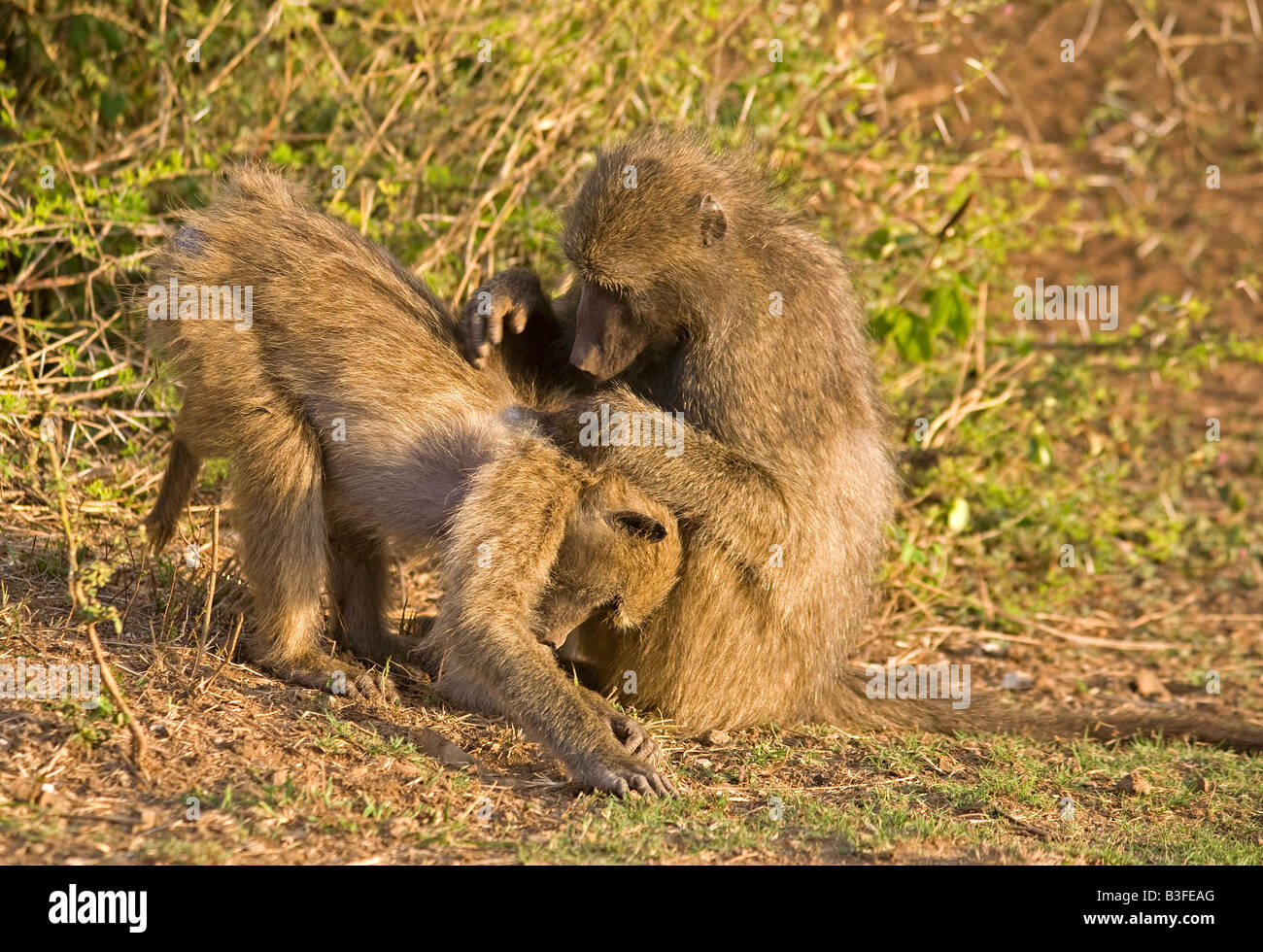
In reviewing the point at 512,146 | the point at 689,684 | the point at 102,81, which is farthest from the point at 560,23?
the point at 689,684

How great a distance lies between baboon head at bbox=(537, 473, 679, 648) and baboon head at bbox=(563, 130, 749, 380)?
478 mm

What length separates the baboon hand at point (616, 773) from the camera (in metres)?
3.53

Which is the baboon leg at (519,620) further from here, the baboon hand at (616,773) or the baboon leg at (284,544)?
the baboon leg at (284,544)

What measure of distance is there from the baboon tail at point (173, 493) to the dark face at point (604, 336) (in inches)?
47.9

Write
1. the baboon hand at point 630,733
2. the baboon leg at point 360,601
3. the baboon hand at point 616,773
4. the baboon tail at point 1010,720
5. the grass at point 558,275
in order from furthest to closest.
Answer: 1. the baboon tail at point 1010,720
2. the baboon leg at point 360,601
3. the baboon hand at point 630,733
4. the baboon hand at point 616,773
5. the grass at point 558,275

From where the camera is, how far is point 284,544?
3965 millimetres

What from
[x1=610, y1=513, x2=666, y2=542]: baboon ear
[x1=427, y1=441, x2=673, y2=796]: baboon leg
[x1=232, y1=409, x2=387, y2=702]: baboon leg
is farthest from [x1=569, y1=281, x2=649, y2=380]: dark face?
[x1=232, y1=409, x2=387, y2=702]: baboon leg

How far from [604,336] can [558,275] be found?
70.2 inches

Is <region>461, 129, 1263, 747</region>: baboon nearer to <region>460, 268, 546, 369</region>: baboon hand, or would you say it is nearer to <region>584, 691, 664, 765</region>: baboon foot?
<region>460, 268, 546, 369</region>: baboon hand

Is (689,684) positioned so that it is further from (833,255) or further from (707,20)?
(707,20)

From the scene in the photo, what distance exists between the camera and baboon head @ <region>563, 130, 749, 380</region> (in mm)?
4242

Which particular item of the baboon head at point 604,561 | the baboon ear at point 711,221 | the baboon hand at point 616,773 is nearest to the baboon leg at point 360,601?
the baboon head at point 604,561

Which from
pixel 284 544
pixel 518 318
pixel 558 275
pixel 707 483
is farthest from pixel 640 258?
pixel 558 275
